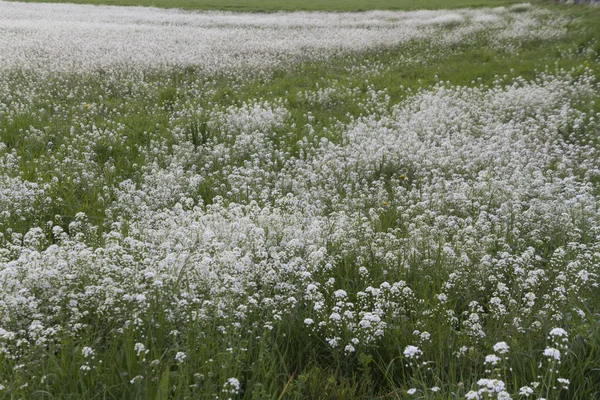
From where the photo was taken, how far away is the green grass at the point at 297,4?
42147 mm

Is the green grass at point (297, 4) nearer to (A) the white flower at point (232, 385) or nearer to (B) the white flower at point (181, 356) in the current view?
(B) the white flower at point (181, 356)

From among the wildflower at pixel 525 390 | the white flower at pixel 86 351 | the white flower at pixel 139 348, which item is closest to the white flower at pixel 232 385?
the white flower at pixel 139 348

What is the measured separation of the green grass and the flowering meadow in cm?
2754

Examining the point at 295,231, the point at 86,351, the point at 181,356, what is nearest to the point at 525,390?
the point at 181,356

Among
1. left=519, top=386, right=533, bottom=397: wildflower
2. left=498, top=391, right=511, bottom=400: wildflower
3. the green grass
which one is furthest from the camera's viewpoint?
the green grass

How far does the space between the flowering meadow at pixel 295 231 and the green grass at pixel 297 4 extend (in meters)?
27.5

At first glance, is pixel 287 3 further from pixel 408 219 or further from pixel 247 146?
pixel 408 219

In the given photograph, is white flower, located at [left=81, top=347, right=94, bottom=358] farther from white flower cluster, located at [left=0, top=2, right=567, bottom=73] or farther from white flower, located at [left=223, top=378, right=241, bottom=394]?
white flower cluster, located at [left=0, top=2, right=567, bottom=73]

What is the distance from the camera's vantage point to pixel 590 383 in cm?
354

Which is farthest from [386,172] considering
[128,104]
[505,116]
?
[128,104]

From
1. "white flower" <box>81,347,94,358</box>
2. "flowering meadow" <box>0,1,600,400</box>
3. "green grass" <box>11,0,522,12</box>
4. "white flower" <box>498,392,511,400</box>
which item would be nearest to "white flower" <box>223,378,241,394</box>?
"flowering meadow" <box>0,1,600,400</box>

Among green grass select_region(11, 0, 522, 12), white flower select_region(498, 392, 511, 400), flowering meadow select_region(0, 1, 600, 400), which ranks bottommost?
flowering meadow select_region(0, 1, 600, 400)

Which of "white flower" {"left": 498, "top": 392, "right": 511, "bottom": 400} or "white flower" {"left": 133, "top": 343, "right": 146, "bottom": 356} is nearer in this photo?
"white flower" {"left": 498, "top": 392, "right": 511, "bottom": 400}

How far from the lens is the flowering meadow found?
3.62m
